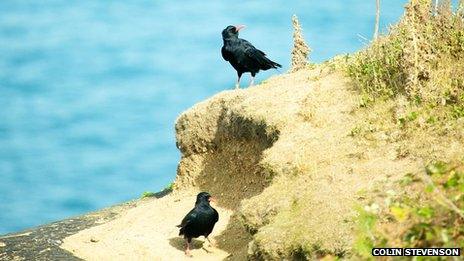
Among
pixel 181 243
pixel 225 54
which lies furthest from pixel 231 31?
pixel 181 243

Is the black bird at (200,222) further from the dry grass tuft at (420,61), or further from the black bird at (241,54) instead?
the black bird at (241,54)

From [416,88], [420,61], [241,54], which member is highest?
[241,54]

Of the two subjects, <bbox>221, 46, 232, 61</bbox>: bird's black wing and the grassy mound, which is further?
<bbox>221, 46, 232, 61</bbox>: bird's black wing

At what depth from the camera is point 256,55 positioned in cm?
2131

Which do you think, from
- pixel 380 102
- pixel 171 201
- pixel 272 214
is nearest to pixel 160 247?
pixel 171 201

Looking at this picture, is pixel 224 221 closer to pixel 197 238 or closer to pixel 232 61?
pixel 197 238

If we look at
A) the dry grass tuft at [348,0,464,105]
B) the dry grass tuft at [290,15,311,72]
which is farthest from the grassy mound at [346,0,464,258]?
the dry grass tuft at [290,15,311,72]

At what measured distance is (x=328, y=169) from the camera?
1398cm

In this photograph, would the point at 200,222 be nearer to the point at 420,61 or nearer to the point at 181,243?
the point at 181,243

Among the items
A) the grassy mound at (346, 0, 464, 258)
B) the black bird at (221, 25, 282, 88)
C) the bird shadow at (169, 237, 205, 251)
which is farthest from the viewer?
the black bird at (221, 25, 282, 88)

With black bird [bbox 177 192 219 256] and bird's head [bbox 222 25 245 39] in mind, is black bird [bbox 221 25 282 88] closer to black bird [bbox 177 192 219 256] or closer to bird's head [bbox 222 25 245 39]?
bird's head [bbox 222 25 245 39]

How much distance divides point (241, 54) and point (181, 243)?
581 centimetres

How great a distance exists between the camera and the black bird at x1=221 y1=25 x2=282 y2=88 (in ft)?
69.7

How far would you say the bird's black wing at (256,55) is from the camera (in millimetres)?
21281
